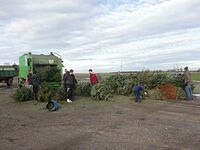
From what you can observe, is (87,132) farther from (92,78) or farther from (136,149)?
(92,78)

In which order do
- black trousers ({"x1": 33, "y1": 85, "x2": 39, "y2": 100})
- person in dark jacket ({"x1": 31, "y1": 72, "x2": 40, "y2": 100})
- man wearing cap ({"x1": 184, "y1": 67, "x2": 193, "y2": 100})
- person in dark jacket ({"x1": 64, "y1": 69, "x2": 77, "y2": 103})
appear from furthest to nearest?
man wearing cap ({"x1": 184, "y1": 67, "x2": 193, "y2": 100}) → black trousers ({"x1": 33, "y1": 85, "x2": 39, "y2": 100}) → person in dark jacket ({"x1": 31, "y1": 72, "x2": 40, "y2": 100}) → person in dark jacket ({"x1": 64, "y1": 69, "x2": 77, "y2": 103})

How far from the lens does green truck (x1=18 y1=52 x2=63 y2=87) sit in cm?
1973

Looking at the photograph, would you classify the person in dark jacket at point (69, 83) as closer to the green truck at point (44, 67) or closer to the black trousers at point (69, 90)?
the black trousers at point (69, 90)

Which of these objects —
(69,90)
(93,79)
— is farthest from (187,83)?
(69,90)

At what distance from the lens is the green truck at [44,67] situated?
19734 millimetres

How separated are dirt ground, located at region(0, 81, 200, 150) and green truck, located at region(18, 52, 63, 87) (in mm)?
2873

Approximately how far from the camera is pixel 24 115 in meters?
14.0

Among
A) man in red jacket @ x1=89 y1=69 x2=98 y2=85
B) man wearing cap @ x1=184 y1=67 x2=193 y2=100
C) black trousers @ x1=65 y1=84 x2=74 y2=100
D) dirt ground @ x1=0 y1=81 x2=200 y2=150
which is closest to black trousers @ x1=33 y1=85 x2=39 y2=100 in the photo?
dirt ground @ x1=0 y1=81 x2=200 y2=150

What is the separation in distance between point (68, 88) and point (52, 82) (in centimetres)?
277

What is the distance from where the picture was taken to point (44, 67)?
67.1 feet

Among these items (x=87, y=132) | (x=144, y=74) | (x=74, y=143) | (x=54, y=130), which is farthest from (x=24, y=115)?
(x=144, y=74)

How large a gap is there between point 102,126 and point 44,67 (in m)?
10.2

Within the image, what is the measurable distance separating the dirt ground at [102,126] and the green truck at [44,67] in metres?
2.87

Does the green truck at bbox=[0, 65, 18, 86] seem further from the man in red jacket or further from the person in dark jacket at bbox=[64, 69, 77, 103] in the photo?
the person in dark jacket at bbox=[64, 69, 77, 103]
